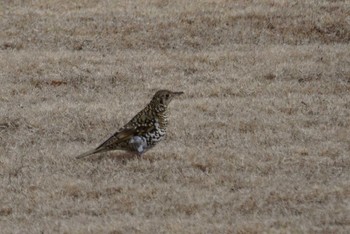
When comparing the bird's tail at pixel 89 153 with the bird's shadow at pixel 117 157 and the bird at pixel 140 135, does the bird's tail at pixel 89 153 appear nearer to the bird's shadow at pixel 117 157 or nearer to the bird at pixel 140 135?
the bird at pixel 140 135

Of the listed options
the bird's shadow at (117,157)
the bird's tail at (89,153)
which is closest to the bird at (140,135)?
the bird's tail at (89,153)

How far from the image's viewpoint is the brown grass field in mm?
11125

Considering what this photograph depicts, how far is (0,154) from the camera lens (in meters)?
14.1

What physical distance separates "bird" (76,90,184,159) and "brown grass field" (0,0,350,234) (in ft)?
0.67

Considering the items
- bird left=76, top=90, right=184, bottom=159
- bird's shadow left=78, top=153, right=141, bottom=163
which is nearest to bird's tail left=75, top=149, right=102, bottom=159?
bird left=76, top=90, right=184, bottom=159

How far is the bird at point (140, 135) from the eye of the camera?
13.2 m

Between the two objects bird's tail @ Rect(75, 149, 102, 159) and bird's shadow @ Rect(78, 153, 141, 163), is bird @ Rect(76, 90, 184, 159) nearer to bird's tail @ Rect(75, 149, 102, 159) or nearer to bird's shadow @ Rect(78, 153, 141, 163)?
bird's tail @ Rect(75, 149, 102, 159)

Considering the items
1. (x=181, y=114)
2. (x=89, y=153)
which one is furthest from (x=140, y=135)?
(x=181, y=114)

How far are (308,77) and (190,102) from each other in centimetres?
311

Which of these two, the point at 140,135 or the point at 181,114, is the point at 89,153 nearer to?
the point at 140,135

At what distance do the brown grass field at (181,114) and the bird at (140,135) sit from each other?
204mm

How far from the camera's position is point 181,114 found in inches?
643

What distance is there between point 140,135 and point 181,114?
3234 mm

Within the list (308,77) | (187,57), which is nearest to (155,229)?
(308,77)
